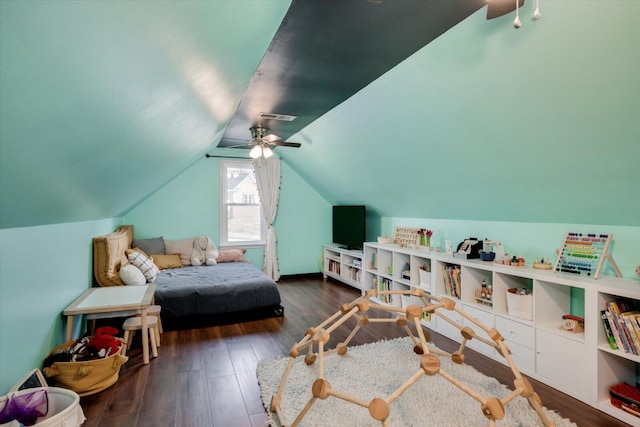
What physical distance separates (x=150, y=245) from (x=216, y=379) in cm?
326

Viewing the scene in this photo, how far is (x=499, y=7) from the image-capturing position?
1.61 m

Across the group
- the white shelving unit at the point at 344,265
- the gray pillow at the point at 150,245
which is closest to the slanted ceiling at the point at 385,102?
the white shelving unit at the point at 344,265

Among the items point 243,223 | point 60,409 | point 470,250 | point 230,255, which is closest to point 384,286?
point 470,250

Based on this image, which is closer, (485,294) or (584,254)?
(584,254)

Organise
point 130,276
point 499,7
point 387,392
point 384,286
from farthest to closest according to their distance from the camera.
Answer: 1. point 384,286
2. point 130,276
3. point 387,392
4. point 499,7

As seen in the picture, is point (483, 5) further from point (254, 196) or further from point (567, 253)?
point (254, 196)

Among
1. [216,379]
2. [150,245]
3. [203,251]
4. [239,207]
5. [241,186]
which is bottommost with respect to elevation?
[216,379]

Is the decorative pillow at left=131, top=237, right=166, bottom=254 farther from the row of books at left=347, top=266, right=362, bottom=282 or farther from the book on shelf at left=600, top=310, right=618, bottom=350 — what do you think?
the book on shelf at left=600, top=310, right=618, bottom=350

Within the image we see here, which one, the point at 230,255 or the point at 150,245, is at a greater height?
the point at 150,245

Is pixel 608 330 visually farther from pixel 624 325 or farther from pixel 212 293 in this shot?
pixel 212 293

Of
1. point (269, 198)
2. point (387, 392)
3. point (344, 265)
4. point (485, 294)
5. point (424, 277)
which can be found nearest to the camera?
point (387, 392)

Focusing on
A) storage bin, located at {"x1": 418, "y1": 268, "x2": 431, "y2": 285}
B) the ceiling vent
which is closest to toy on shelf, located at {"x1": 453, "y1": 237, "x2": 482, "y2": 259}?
storage bin, located at {"x1": 418, "y1": 268, "x2": 431, "y2": 285}

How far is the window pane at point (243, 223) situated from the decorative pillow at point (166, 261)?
107cm

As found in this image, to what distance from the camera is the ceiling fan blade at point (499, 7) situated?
157 centimetres
